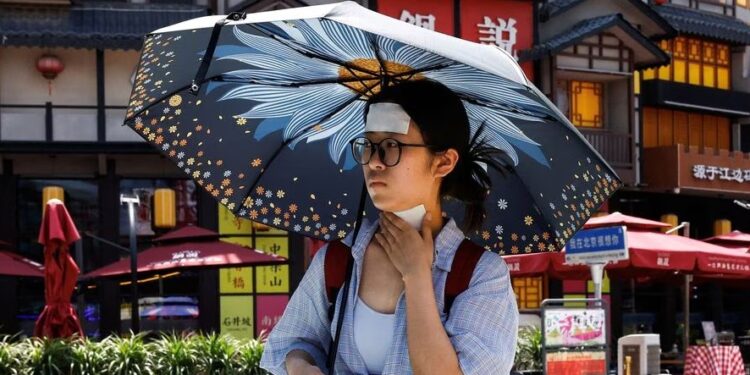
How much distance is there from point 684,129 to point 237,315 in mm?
12773

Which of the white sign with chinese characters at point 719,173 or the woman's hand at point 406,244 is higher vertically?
the white sign with chinese characters at point 719,173

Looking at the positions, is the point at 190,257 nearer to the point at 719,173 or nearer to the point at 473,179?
the point at 473,179

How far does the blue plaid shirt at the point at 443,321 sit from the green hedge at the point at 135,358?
25.9ft

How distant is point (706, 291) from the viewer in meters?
33.3

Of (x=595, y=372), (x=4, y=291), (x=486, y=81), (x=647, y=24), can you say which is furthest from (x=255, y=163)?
(x=647, y=24)

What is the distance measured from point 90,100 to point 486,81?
2237 cm

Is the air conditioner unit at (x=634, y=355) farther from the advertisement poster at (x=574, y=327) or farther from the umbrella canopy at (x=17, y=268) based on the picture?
the umbrella canopy at (x=17, y=268)

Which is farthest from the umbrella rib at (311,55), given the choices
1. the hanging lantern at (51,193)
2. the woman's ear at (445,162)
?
the hanging lantern at (51,193)

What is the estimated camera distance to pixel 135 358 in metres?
11.4

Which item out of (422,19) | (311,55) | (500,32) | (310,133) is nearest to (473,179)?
(311,55)

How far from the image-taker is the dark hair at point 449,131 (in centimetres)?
333

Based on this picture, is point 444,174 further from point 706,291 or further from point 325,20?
point 706,291

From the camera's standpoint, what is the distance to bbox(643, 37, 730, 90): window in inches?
1236

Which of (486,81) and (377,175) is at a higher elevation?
(486,81)
